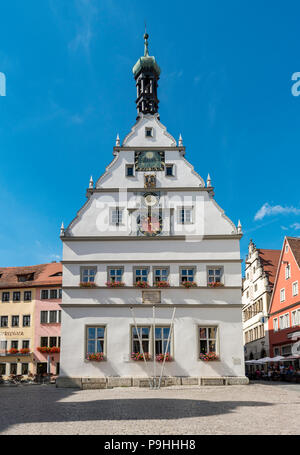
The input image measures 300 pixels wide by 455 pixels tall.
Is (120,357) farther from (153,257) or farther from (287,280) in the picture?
(287,280)

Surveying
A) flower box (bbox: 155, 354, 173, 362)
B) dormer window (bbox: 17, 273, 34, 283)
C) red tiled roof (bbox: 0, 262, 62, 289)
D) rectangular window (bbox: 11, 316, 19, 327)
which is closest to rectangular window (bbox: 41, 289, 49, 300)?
red tiled roof (bbox: 0, 262, 62, 289)

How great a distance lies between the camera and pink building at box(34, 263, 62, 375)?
149 ft

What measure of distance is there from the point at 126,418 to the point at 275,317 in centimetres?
3488

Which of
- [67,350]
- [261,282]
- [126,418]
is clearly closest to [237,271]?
[67,350]

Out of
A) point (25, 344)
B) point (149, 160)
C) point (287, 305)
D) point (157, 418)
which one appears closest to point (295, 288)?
point (287, 305)

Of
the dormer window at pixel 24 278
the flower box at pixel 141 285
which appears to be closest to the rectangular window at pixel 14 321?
the dormer window at pixel 24 278

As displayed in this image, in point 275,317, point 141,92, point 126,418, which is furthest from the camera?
point 275,317

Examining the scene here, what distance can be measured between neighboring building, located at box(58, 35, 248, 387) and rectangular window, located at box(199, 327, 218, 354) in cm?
5

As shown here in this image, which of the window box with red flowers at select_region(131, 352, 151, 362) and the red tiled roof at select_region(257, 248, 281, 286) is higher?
the red tiled roof at select_region(257, 248, 281, 286)

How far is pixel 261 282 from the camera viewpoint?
50875 millimetres

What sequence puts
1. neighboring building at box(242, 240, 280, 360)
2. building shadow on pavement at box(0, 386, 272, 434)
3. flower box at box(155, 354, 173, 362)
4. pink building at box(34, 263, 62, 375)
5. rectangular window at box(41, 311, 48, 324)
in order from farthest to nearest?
neighboring building at box(242, 240, 280, 360) → rectangular window at box(41, 311, 48, 324) → pink building at box(34, 263, 62, 375) → flower box at box(155, 354, 173, 362) → building shadow on pavement at box(0, 386, 272, 434)

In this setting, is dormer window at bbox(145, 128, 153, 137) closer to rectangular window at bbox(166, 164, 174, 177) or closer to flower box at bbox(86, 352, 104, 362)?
rectangular window at bbox(166, 164, 174, 177)

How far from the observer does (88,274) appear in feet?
93.7

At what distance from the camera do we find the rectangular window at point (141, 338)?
27.3 metres
